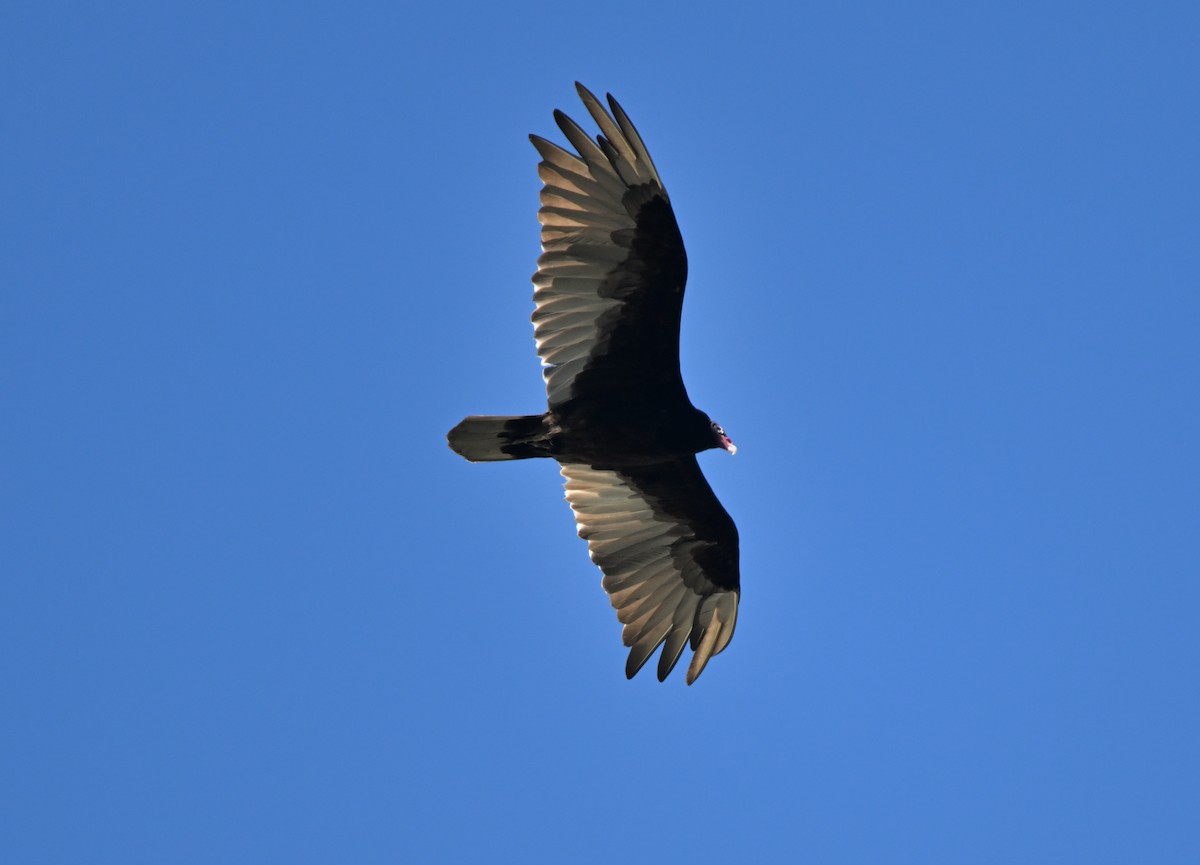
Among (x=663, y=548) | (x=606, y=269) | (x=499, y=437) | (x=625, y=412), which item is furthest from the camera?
(x=663, y=548)

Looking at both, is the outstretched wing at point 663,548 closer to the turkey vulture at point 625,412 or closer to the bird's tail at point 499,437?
the turkey vulture at point 625,412

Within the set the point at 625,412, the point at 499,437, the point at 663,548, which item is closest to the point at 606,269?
the point at 625,412

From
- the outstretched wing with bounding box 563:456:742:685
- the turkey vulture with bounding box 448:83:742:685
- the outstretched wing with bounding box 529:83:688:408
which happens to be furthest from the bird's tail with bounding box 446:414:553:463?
the outstretched wing with bounding box 563:456:742:685

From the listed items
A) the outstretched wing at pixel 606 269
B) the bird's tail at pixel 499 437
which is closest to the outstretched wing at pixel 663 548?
the bird's tail at pixel 499 437

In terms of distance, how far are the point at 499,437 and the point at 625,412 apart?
805mm

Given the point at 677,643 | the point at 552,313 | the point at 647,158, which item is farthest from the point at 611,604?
the point at 647,158

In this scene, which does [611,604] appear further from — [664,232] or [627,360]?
[664,232]

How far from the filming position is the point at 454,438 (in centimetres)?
958

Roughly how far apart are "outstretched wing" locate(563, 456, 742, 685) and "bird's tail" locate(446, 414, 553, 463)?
36.2 inches

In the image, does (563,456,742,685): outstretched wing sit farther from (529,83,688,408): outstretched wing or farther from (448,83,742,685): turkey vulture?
(529,83,688,408): outstretched wing

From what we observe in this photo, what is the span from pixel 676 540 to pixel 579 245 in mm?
2434

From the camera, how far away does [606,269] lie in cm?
938

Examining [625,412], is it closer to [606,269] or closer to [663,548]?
[606,269]

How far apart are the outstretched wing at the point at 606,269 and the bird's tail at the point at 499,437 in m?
0.22
